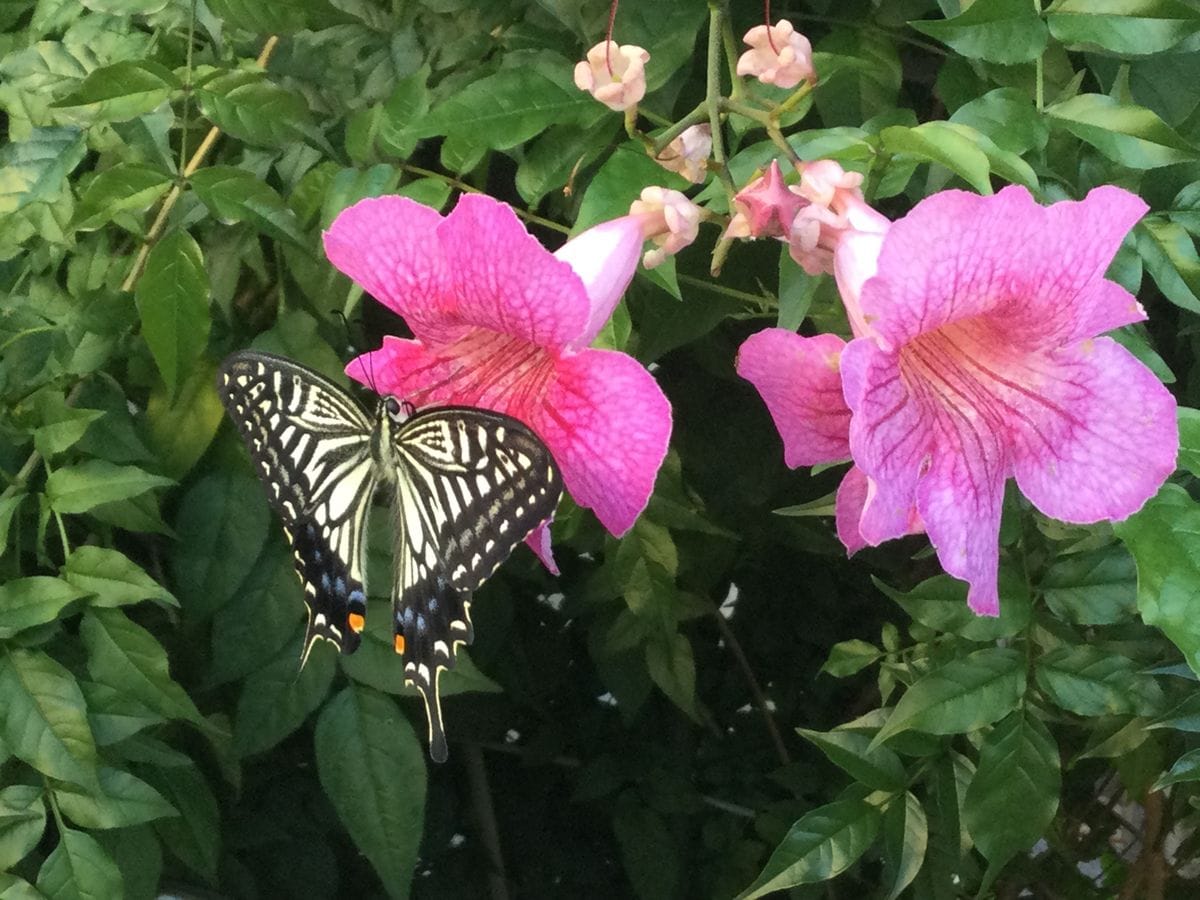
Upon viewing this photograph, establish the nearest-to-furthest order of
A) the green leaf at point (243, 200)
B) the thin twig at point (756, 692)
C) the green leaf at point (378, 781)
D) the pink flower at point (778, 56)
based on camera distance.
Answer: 1. the pink flower at point (778, 56)
2. the green leaf at point (243, 200)
3. the green leaf at point (378, 781)
4. the thin twig at point (756, 692)

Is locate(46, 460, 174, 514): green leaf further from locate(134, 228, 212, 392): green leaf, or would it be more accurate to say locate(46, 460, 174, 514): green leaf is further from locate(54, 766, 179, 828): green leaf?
locate(54, 766, 179, 828): green leaf

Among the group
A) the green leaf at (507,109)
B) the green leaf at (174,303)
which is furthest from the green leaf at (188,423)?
the green leaf at (507,109)

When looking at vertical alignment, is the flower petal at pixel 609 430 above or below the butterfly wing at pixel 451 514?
above

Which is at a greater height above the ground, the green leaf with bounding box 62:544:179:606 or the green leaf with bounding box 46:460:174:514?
the green leaf with bounding box 46:460:174:514

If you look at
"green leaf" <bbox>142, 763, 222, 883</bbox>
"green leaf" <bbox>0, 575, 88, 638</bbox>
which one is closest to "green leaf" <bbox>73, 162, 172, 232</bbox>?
"green leaf" <bbox>0, 575, 88, 638</bbox>

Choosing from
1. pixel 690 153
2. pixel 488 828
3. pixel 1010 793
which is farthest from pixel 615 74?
pixel 488 828

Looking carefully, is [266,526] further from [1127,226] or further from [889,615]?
[889,615]

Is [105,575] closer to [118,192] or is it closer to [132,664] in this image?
[132,664]

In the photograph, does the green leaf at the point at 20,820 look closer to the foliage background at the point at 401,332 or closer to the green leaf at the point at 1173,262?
the foliage background at the point at 401,332
